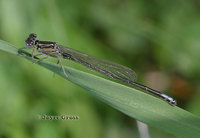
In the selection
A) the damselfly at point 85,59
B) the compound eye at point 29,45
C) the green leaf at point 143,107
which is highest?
the damselfly at point 85,59

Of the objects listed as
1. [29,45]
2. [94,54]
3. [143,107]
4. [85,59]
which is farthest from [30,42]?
[143,107]

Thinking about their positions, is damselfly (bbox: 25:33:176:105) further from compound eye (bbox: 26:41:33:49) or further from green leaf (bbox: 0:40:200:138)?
green leaf (bbox: 0:40:200:138)

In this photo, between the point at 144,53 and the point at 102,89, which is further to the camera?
the point at 144,53

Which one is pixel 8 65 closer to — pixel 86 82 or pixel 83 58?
pixel 83 58

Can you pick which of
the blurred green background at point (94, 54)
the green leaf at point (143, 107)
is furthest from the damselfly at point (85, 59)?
the green leaf at point (143, 107)

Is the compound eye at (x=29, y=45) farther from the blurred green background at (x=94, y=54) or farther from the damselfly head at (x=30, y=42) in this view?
the blurred green background at (x=94, y=54)

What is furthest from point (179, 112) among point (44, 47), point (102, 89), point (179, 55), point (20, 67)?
point (179, 55)
